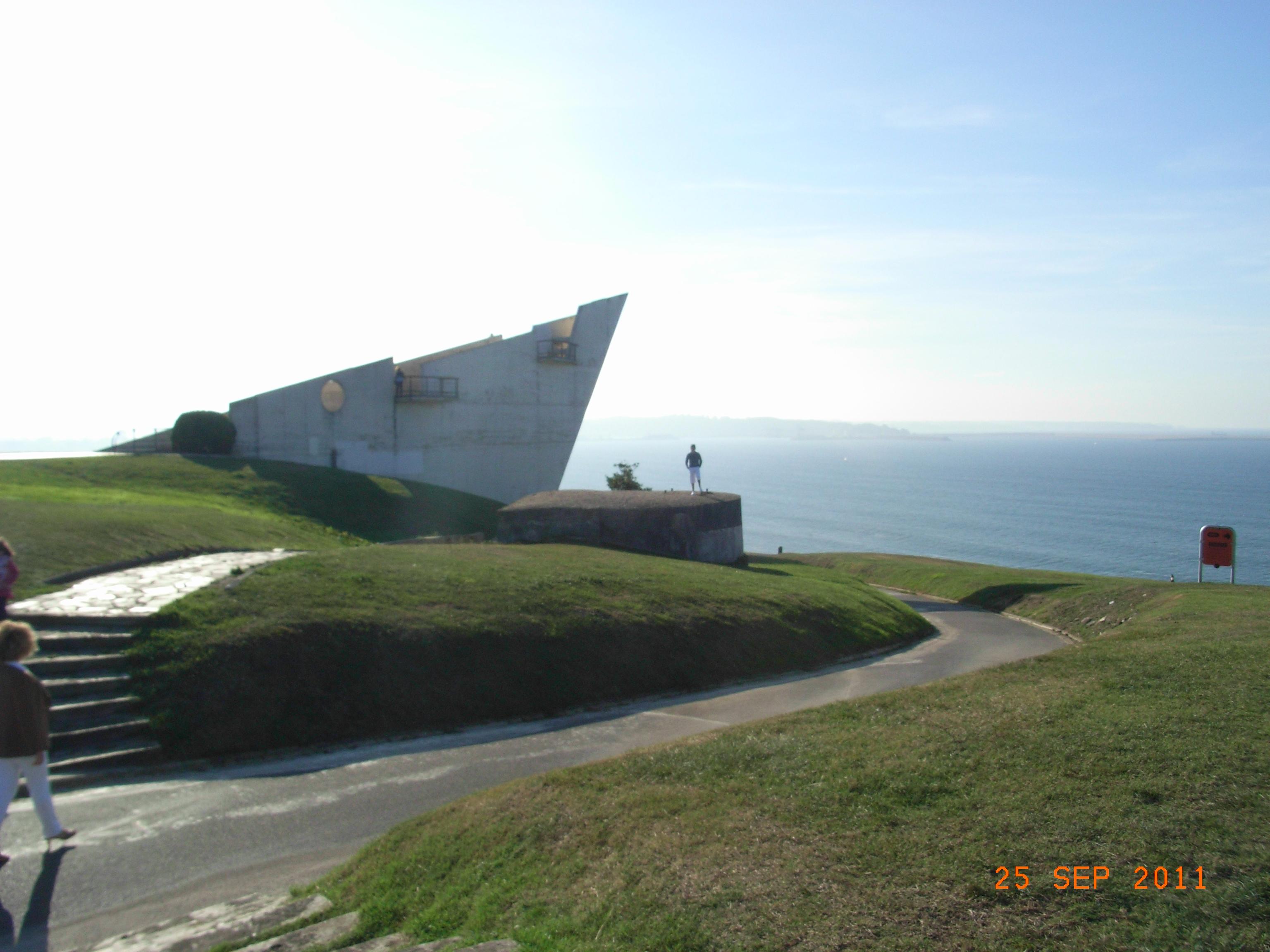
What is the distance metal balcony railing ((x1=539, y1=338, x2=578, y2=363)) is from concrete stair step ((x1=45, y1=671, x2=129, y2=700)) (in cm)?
3398

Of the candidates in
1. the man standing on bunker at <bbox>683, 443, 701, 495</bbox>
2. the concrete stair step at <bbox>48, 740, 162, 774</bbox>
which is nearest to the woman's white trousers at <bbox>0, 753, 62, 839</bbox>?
the concrete stair step at <bbox>48, 740, 162, 774</bbox>

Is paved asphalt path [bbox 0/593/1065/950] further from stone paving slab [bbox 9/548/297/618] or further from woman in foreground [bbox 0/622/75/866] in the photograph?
stone paving slab [bbox 9/548/297/618]

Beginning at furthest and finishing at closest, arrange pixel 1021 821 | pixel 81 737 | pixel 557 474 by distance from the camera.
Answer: pixel 557 474 < pixel 81 737 < pixel 1021 821

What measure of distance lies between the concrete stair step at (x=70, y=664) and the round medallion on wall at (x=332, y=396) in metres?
Answer: 28.9

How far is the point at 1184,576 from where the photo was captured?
5812 cm

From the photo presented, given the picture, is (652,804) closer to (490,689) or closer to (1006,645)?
(490,689)

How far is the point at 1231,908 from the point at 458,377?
39.1 metres

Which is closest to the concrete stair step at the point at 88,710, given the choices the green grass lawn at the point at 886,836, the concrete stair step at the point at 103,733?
the concrete stair step at the point at 103,733

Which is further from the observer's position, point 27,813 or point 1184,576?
point 1184,576

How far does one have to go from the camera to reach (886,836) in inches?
217

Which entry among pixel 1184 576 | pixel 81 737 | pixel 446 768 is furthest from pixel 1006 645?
pixel 1184 576

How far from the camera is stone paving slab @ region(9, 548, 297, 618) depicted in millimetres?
11398

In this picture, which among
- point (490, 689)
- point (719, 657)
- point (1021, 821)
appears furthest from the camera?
point (719, 657)

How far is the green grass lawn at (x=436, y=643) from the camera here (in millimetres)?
10430
